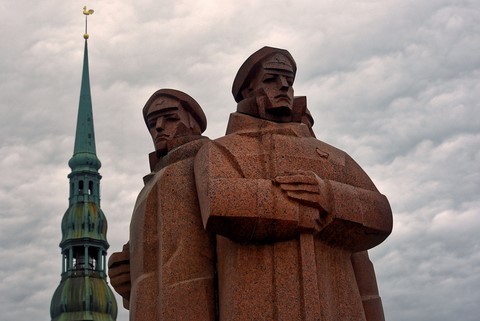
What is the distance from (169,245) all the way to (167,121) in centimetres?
231

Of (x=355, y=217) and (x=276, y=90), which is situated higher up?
(x=276, y=90)

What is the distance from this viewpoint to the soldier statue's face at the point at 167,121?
12812 millimetres

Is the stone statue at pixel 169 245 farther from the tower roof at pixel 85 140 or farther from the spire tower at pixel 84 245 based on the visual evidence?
the tower roof at pixel 85 140

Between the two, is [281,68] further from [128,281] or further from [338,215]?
[128,281]

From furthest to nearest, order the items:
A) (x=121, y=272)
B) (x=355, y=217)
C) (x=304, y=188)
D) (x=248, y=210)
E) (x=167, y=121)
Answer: (x=167, y=121), (x=121, y=272), (x=355, y=217), (x=304, y=188), (x=248, y=210)

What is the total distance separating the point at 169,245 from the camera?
11.4 meters

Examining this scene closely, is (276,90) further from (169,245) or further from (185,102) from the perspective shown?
(169,245)

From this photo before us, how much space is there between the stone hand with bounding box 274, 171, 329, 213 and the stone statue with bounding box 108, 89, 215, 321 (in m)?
1.48

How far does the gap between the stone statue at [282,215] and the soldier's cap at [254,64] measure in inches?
7.2

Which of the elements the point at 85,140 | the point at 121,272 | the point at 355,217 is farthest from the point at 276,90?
the point at 85,140

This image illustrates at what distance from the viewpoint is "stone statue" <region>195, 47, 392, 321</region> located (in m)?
10.4

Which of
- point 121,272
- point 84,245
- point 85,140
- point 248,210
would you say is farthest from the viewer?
point 85,140

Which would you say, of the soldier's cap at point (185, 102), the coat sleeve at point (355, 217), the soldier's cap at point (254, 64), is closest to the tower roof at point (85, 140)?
the soldier's cap at point (185, 102)

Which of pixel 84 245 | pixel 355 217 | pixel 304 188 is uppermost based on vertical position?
pixel 84 245
